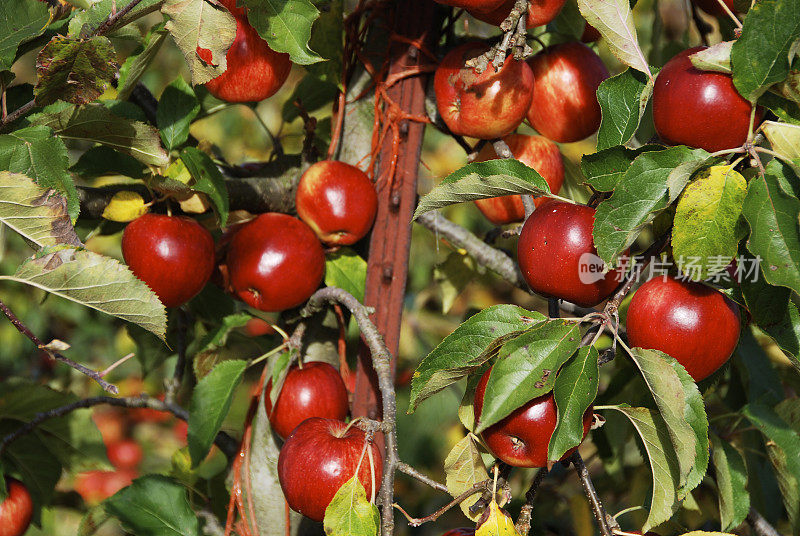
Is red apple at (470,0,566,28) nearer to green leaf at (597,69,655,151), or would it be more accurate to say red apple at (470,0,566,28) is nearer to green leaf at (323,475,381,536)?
green leaf at (597,69,655,151)

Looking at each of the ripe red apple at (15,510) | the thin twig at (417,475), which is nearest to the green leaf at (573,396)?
the thin twig at (417,475)

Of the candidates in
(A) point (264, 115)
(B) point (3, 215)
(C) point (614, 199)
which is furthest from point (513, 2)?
(A) point (264, 115)

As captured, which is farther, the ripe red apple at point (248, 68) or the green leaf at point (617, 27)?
the ripe red apple at point (248, 68)

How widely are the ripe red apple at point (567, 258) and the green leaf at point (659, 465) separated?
123mm

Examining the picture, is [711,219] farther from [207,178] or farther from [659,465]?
[207,178]

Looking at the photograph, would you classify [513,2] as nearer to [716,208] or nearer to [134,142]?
[716,208]

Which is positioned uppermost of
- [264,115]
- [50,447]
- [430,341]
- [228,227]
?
A: [228,227]

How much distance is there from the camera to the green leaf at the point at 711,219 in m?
0.59

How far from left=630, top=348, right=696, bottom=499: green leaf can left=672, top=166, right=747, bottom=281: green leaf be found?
0.30ft

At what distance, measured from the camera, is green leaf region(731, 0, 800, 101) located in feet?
1.87

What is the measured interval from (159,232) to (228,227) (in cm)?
16

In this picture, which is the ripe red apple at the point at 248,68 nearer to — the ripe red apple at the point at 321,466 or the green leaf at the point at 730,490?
the ripe red apple at the point at 321,466

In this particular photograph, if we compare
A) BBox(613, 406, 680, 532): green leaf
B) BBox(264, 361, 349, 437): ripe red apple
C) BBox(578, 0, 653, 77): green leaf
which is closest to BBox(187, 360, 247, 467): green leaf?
BBox(264, 361, 349, 437): ripe red apple

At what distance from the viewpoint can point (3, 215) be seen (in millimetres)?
690
